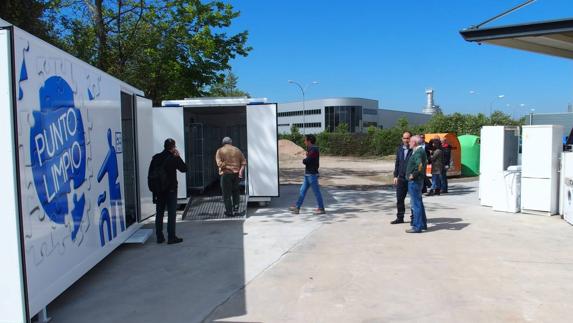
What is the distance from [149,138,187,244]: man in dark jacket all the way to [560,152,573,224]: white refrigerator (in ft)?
22.9

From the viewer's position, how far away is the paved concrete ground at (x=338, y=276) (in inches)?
178

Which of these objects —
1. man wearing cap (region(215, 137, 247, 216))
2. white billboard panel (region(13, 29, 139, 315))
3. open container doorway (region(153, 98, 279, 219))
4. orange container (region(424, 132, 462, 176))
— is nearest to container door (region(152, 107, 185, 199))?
open container doorway (region(153, 98, 279, 219))

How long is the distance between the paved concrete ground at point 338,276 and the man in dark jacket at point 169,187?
0.39 meters

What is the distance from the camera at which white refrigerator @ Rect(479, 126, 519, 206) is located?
1024cm

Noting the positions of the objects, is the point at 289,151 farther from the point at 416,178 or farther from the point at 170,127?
the point at 416,178

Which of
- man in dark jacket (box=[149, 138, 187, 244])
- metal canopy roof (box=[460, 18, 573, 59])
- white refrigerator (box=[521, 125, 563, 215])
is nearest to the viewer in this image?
metal canopy roof (box=[460, 18, 573, 59])

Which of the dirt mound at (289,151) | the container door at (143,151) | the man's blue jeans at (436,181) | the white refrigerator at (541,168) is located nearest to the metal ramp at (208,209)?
the container door at (143,151)

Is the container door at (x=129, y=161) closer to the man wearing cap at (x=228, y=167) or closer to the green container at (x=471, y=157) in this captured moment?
the man wearing cap at (x=228, y=167)

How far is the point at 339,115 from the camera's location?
292ft

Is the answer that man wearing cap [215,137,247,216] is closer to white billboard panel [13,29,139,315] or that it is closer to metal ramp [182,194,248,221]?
metal ramp [182,194,248,221]

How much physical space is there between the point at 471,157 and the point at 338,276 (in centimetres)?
1451

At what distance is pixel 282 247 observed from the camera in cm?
706

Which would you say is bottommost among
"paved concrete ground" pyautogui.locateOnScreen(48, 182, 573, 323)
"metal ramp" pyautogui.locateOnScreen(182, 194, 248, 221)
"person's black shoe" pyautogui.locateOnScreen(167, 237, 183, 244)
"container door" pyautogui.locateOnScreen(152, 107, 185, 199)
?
"paved concrete ground" pyautogui.locateOnScreen(48, 182, 573, 323)

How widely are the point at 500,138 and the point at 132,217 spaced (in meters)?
7.91
